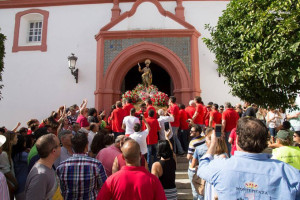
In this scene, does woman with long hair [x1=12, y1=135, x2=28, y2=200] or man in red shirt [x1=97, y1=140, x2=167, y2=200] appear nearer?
man in red shirt [x1=97, y1=140, x2=167, y2=200]

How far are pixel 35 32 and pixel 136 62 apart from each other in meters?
6.11

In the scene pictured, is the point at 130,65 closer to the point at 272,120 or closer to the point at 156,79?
the point at 156,79

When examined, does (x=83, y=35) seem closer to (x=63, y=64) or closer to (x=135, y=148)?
(x=63, y=64)

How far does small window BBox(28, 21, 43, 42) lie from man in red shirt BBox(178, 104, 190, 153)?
369 inches

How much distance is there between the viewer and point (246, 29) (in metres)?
4.89

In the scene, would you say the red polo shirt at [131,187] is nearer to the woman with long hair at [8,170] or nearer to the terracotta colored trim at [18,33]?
the woman with long hair at [8,170]

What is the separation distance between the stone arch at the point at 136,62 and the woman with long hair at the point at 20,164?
23.1 feet

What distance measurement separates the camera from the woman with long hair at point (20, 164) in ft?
9.39

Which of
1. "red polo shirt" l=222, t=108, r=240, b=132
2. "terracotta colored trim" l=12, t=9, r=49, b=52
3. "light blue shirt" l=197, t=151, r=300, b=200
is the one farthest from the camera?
"terracotta colored trim" l=12, t=9, r=49, b=52

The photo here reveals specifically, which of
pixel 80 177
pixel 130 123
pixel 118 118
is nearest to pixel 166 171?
pixel 80 177

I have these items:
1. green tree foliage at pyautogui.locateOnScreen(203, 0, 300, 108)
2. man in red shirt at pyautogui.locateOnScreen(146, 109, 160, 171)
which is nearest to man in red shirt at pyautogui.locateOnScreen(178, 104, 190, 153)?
man in red shirt at pyautogui.locateOnScreen(146, 109, 160, 171)

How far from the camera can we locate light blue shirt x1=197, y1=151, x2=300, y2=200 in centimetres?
160

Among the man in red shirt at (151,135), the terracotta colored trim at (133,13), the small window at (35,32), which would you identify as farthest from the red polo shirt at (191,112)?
the small window at (35,32)

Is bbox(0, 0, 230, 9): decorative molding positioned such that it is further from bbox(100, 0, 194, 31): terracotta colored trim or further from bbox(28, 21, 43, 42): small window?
bbox(100, 0, 194, 31): terracotta colored trim
